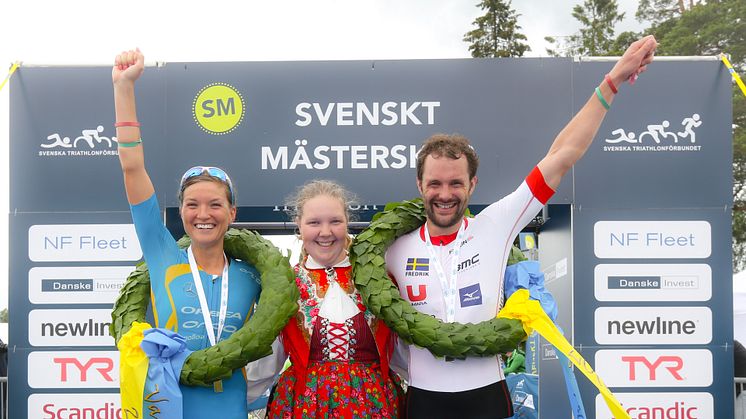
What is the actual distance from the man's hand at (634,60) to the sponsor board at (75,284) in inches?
163

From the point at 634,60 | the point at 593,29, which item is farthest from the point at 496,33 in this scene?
the point at 634,60

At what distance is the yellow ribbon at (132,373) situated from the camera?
11.2 ft

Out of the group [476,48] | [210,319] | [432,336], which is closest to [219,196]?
[210,319]

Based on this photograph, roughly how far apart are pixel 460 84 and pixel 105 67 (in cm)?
267

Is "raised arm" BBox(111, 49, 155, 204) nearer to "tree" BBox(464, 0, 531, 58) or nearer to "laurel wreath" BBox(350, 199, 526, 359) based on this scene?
"laurel wreath" BBox(350, 199, 526, 359)

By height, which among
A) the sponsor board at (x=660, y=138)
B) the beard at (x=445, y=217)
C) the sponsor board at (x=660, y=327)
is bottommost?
the sponsor board at (x=660, y=327)

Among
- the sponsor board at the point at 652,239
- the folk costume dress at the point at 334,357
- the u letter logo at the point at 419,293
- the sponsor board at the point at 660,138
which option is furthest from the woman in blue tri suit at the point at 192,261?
the sponsor board at the point at 660,138

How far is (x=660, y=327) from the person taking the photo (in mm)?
6453

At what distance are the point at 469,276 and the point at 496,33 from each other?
82.9 ft

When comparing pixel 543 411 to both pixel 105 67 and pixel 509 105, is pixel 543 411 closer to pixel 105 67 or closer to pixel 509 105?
pixel 509 105

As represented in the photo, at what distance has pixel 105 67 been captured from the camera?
6.66 meters

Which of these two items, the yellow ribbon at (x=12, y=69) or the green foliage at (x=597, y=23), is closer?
the yellow ribbon at (x=12, y=69)

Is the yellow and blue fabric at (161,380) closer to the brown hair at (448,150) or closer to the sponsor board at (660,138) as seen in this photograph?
the brown hair at (448,150)

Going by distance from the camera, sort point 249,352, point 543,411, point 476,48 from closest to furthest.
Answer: point 249,352
point 543,411
point 476,48
